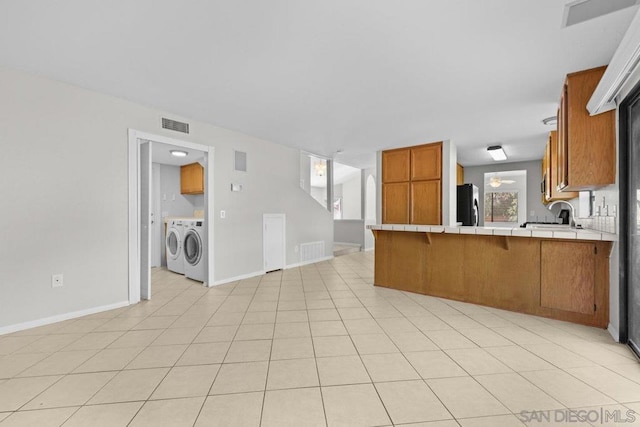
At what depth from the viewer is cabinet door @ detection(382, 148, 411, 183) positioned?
5145mm

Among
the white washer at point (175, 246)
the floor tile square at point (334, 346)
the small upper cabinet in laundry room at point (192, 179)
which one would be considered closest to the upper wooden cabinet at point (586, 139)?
the floor tile square at point (334, 346)

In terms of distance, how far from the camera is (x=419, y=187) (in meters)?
4.93

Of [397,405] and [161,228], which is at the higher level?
[161,228]

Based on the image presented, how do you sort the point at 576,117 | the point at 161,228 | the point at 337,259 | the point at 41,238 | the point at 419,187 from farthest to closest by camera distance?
the point at 337,259
the point at 161,228
the point at 419,187
the point at 41,238
the point at 576,117

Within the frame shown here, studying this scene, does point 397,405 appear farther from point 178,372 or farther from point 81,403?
point 81,403

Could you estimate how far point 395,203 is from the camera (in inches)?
204

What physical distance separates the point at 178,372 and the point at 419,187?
4.37m

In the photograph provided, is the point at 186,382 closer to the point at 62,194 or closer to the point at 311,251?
the point at 62,194

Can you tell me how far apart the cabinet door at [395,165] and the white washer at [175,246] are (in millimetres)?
3795

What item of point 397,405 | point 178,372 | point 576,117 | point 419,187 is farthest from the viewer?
point 419,187

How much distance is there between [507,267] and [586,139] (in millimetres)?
1427

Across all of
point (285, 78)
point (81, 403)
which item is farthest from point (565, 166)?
point (81, 403)

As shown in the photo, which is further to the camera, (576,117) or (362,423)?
(576,117)

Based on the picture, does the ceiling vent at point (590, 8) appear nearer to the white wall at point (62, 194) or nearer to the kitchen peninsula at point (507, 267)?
the kitchen peninsula at point (507, 267)
